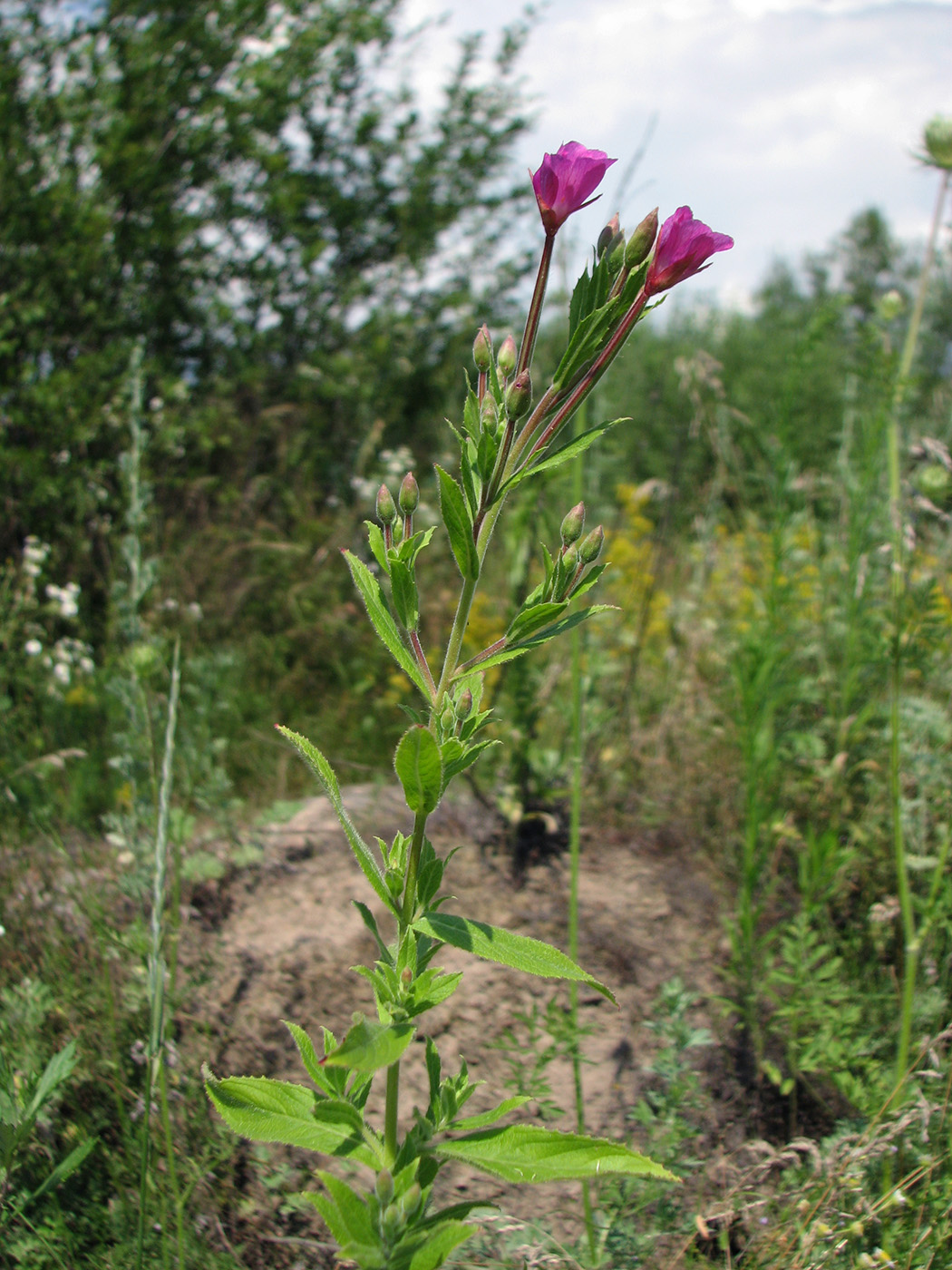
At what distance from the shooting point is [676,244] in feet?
3.53

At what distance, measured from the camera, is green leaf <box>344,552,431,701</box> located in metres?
1.15

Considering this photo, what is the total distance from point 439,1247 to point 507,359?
1.05 m

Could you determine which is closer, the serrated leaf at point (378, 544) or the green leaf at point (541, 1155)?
the green leaf at point (541, 1155)

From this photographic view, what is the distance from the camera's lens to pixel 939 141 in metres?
2.27

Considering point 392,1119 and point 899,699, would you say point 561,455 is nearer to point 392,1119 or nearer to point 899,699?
point 392,1119

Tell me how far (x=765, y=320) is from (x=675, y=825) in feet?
77.9

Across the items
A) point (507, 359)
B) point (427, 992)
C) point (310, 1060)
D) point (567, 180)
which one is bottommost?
point (310, 1060)

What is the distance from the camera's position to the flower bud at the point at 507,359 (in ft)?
3.72

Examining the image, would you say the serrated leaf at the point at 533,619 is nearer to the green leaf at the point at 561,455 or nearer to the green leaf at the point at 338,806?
the green leaf at the point at 561,455

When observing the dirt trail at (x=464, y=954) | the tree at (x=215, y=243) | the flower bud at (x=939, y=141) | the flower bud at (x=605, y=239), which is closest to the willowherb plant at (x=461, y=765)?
the flower bud at (x=605, y=239)

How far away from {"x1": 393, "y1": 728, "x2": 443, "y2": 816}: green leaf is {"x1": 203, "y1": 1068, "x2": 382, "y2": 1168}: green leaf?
1.20 ft

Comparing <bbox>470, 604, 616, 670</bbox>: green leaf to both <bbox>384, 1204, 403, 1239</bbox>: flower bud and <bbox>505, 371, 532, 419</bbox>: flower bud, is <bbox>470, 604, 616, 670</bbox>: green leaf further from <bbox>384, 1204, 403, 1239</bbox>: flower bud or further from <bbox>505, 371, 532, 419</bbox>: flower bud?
<bbox>384, 1204, 403, 1239</bbox>: flower bud

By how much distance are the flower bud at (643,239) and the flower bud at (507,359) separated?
0.18 m

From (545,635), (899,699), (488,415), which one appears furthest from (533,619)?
(899,699)
